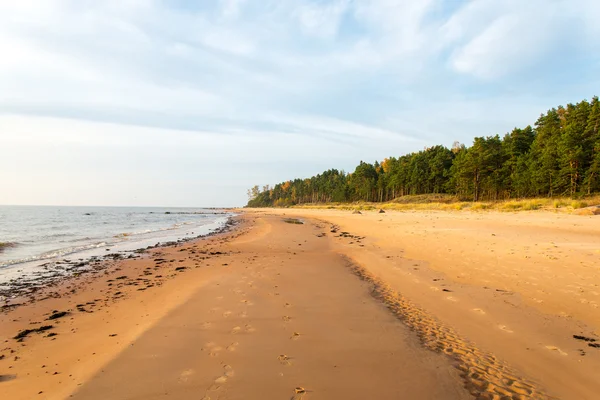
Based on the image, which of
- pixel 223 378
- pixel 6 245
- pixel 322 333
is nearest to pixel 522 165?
pixel 322 333

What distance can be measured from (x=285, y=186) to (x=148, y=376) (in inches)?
6817

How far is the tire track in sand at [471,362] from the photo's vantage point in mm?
3445

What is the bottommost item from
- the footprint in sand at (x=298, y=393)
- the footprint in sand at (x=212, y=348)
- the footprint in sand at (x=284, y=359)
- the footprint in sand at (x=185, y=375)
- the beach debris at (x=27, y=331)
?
the beach debris at (x=27, y=331)

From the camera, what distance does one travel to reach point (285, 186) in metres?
176

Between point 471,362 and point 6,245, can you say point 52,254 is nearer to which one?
point 6,245

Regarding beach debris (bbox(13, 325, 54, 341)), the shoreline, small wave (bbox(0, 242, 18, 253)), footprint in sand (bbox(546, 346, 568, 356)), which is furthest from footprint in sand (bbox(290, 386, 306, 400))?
small wave (bbox(0, 242, 18, 253))

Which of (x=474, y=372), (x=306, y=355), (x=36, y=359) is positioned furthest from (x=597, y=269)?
(x=36, y=359)

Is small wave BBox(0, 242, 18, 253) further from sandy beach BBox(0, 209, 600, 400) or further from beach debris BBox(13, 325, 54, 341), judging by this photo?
beach debris BBox(13, 325, 54, 341)

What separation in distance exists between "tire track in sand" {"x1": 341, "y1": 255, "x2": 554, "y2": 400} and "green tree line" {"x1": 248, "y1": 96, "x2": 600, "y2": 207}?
4891cm

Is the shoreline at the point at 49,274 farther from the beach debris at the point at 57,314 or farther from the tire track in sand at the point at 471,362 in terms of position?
the tire track in sand at the point at 471,362

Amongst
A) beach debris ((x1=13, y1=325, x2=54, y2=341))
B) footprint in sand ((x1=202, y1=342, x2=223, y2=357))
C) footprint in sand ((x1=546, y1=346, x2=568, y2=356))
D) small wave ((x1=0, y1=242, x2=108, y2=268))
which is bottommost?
small wave ((x1=0, y1=242, x2=108, y2=268))

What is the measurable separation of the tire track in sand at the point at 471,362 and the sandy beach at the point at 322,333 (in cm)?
2

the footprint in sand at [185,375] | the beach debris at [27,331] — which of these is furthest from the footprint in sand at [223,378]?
the beach debris at [27,331]

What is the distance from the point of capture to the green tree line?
137ft
